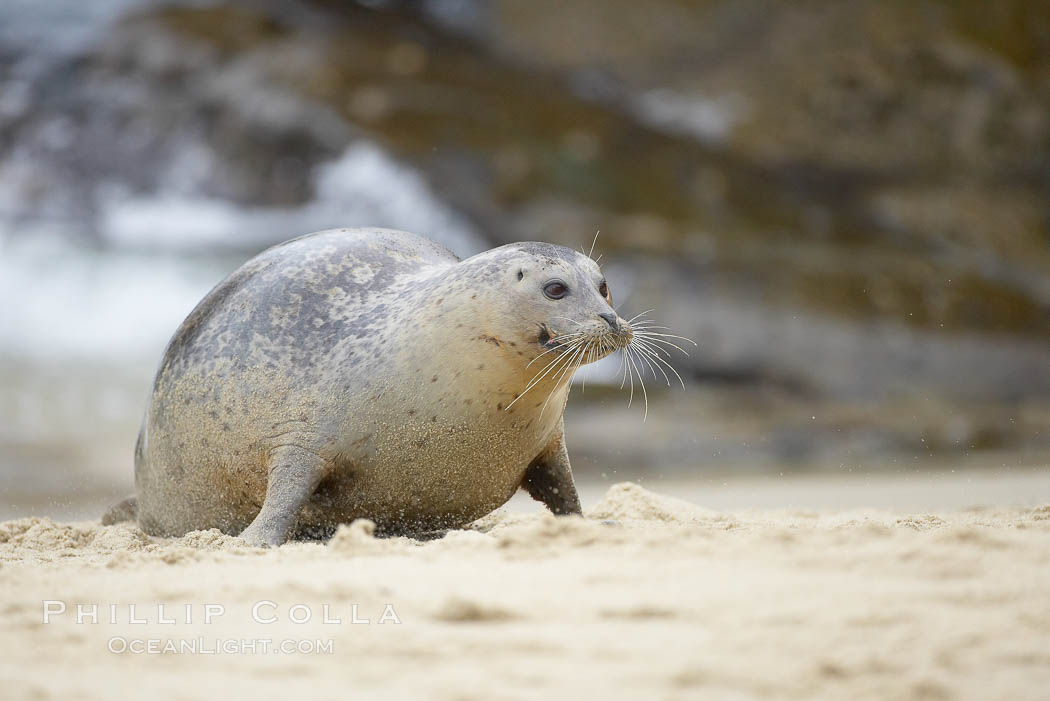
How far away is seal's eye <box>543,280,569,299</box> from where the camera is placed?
3.64m

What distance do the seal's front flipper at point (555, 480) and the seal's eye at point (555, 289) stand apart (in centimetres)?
74

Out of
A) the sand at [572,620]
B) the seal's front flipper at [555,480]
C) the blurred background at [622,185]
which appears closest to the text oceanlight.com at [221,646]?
the sand at [572,620]

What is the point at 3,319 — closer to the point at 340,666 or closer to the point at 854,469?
the point at 854,469

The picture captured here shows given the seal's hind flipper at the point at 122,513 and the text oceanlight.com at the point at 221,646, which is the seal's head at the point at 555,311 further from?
the seal's hind flipper at the point at 122,513

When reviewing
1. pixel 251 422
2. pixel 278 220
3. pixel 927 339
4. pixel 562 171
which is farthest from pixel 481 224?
pixel 251 422

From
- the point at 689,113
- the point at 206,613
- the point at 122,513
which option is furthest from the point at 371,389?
the point at 689,113

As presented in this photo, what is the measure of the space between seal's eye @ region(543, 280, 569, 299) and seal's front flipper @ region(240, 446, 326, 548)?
928 millimetres

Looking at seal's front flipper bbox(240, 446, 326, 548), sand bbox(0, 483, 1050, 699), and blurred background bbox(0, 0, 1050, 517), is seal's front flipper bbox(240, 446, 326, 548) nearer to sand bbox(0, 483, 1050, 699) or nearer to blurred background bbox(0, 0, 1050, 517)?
sand bbox(0, 483, 1050, 699)

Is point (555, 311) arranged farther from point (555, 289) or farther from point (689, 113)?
point (689, 113)

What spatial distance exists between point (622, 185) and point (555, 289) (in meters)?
9.10

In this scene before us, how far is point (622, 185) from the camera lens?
12.5 metres

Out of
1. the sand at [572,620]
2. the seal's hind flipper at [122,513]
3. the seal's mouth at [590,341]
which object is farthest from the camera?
the seal's hind flipper at [122,513]

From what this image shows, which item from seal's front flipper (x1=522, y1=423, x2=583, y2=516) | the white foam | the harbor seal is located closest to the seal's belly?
the harbor seal

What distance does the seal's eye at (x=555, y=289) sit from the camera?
12.0 feet
